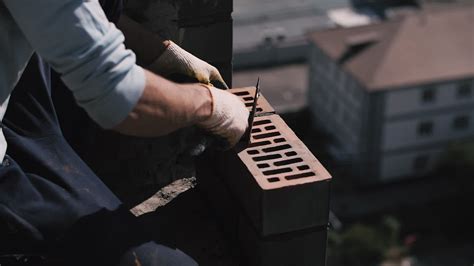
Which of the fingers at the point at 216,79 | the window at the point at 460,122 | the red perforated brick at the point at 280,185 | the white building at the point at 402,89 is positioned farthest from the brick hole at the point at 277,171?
the window at the point at 460,122

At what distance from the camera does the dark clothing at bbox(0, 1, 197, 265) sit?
3.66 metres

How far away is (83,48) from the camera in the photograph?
3131mm

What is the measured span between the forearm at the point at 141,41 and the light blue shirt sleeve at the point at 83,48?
53.6 inches

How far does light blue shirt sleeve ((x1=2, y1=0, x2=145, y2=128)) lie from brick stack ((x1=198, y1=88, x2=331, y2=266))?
1.06 m

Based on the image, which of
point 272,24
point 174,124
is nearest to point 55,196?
point 174,124

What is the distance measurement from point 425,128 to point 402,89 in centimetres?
329

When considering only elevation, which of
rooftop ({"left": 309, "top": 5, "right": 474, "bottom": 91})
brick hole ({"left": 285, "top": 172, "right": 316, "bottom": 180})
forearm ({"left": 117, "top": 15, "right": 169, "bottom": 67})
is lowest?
rooftop ({"left": 309, "top": 5, "right": 474, "bottom": 91})

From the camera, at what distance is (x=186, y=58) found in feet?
15.5

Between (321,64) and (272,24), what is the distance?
6.31 meters

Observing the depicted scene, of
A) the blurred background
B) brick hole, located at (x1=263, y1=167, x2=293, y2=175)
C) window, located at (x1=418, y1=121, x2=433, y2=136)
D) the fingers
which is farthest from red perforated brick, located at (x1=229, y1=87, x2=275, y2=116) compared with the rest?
window, located at (x1=418, y1=121, x2=433, y2=136)

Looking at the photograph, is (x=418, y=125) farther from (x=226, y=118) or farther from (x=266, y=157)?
(x=226, y=118)

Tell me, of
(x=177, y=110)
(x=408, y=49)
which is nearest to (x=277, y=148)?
(x=177, y=110)

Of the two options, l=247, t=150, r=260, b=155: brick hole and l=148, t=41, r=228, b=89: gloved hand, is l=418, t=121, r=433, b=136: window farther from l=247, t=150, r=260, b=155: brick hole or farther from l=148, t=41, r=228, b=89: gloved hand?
l=247, t=150, r=260, b=155: brick hole

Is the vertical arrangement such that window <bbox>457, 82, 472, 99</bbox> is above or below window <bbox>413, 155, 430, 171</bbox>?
above
